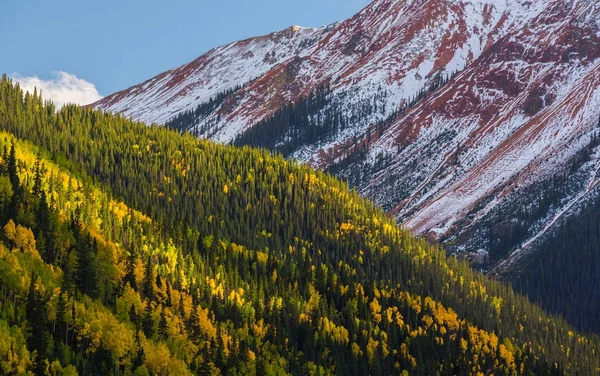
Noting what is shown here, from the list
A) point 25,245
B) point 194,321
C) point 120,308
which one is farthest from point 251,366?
point 25,245

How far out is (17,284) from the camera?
17275cm

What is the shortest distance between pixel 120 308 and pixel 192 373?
25651 millimetres

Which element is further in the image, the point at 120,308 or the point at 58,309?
the point at 120,308

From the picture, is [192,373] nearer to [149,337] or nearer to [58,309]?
[149,337]

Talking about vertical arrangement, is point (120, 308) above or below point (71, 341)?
above

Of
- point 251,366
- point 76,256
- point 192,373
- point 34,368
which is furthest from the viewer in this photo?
point 76,256

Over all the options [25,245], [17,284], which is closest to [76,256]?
[25,245]

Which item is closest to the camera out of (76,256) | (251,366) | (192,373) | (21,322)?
(21,322)

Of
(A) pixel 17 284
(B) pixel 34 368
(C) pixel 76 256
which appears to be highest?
(C) pixel 76 256

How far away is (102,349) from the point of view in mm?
160625

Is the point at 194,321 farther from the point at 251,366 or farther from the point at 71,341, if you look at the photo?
the point at 71,341

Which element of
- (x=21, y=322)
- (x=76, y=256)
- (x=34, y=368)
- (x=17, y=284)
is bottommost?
(x=34, y=368)

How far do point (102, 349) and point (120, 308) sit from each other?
A: 89.3 ft

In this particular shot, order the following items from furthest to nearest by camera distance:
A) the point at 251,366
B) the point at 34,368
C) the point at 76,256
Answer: the point at 76,256, the point at 251,366, the point at 34,368
